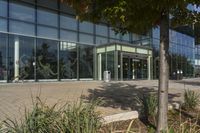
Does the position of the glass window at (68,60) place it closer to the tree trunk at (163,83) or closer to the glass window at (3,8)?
the glass window at (3,8)

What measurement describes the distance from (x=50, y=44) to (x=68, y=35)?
2489mm

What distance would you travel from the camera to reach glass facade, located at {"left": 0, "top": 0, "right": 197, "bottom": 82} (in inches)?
1004

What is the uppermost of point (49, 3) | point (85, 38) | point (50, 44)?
point (49, 3)

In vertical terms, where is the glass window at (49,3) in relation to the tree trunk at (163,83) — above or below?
above

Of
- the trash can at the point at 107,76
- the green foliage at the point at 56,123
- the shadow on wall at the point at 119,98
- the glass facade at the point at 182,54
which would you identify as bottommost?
the shadow on wall at the point at 119,98

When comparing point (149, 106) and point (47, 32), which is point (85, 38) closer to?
point (47, 32)

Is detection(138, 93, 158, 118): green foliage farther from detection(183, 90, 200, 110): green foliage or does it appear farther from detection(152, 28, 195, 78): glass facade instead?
detection(152, 28, 195, 78): glass facade

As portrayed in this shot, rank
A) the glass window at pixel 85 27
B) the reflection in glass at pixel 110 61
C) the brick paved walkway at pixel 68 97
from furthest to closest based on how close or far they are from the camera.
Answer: the reflection in glass at pixel 110 61
the glass window at pixel 85 27
the brick paved walkway at pixel 68 97

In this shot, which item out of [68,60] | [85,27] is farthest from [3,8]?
[85,27]

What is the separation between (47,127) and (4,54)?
21.3m

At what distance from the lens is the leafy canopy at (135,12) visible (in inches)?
248

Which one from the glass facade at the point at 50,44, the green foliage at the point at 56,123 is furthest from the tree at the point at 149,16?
the glass facade at the point at 50,44

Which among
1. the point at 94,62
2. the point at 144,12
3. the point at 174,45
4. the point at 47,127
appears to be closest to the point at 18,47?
the point at 94,62

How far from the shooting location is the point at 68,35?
30781 mm
